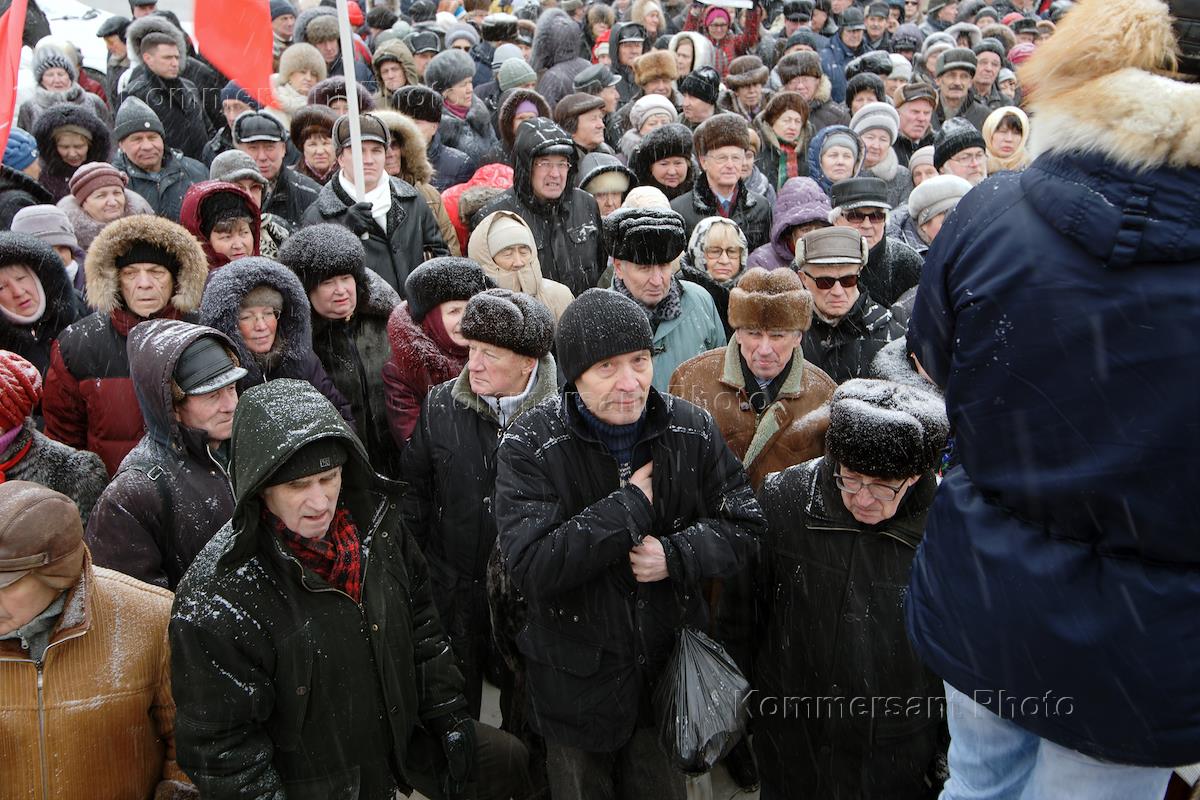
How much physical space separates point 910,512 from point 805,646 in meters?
0.58

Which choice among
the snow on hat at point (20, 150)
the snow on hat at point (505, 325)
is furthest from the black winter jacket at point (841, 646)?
the snow on hat at point (20, 150)

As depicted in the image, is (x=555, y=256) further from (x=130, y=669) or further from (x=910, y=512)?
(x=130, y=669)

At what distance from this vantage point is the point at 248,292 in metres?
4.38

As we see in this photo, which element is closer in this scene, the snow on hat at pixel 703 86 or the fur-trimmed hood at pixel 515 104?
the fur-trimmed hood at pixel 515 104

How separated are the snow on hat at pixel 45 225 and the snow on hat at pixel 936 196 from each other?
532 cm

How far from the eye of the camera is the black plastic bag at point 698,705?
113 inches

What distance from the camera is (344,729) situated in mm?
2811

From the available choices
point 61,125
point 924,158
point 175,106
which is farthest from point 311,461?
point 175,106

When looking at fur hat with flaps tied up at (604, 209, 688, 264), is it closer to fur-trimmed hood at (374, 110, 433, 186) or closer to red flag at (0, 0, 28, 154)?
fur-trimmed hood at (374, 110, 433, 186)

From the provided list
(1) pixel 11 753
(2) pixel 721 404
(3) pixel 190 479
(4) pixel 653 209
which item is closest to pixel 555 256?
(4) pixel 653 209

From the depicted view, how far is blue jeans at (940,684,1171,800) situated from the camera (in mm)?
1795

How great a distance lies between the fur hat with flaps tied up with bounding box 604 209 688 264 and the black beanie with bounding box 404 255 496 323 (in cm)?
77

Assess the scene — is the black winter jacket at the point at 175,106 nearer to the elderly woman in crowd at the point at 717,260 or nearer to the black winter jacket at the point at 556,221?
the black winter jacket at the point at 556,221

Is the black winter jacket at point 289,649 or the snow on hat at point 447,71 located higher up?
the snow on hat at point 447,71
